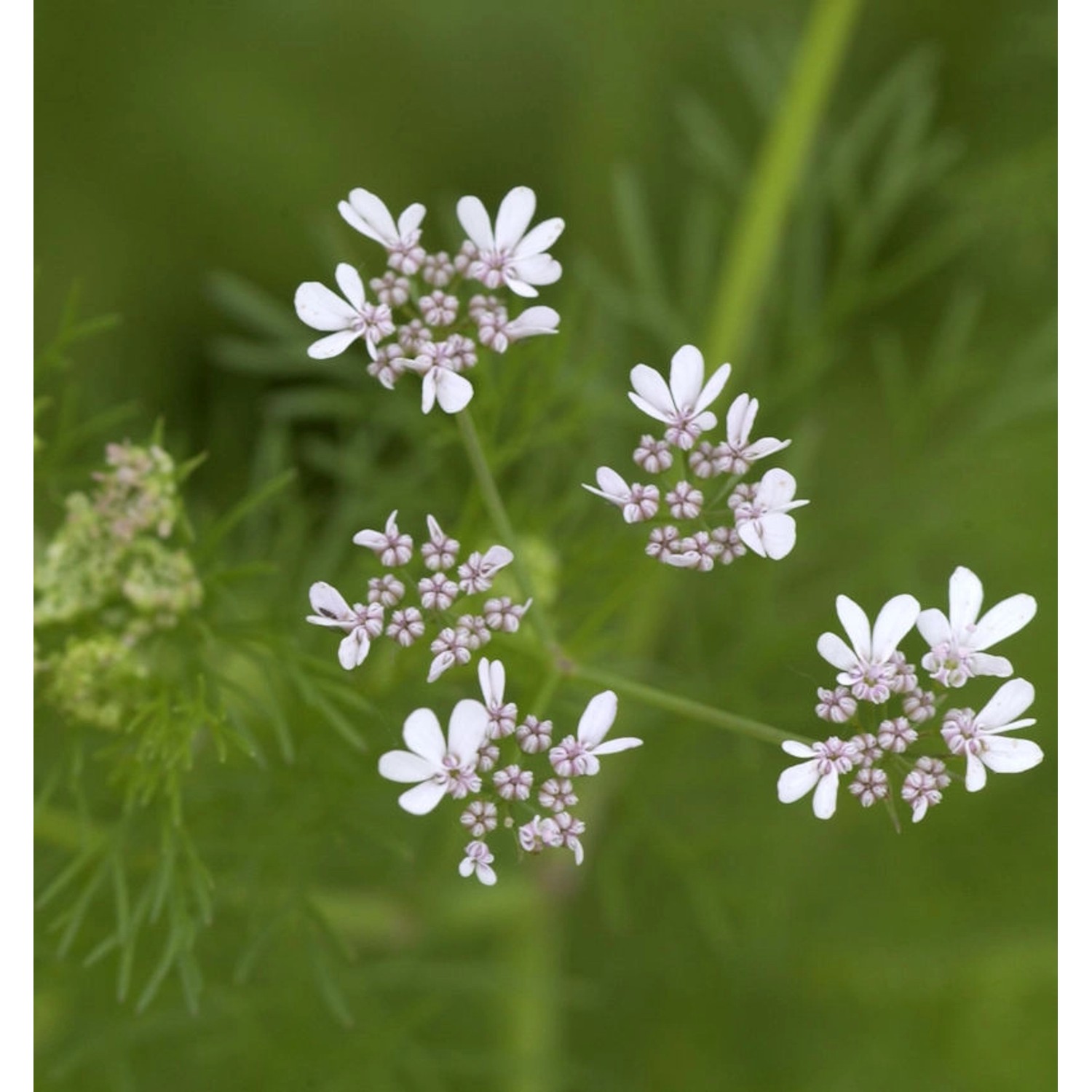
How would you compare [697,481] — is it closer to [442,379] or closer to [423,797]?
[442,379]

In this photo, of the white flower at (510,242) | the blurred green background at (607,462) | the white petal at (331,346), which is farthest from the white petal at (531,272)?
the blurred green background at (607,462)

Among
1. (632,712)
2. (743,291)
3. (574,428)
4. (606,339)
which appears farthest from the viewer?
(606,339)

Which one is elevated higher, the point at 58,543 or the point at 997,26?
the point at 997,26

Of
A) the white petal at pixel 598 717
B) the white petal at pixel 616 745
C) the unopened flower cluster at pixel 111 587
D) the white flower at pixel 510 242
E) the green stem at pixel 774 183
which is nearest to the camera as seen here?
the white petal at pixel 616 745

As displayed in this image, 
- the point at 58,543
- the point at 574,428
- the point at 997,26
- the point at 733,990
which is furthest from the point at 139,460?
the point at 997,26

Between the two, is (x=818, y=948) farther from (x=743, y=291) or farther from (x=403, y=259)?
(x=403, y=259)

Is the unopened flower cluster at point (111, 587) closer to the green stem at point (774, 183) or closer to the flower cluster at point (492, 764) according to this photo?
the flower cluster at point (492, 764)

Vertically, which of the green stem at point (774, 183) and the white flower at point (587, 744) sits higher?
the green stem at point (774, 183)
